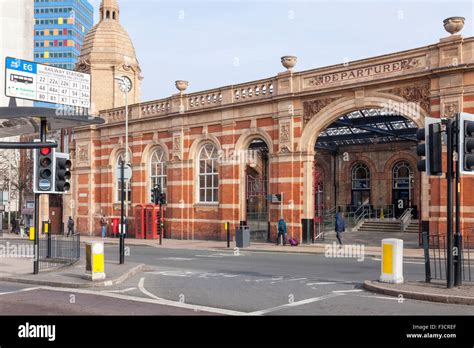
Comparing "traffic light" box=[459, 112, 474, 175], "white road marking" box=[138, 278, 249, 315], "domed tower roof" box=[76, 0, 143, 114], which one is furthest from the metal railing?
"white road marking" box=[138, 278, 249, 315]

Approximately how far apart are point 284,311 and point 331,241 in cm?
1895

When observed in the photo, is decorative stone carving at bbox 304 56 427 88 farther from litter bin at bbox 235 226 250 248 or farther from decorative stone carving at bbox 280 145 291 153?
litter bin at bbox 235 226 250 248

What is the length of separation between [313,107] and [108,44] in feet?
66.5

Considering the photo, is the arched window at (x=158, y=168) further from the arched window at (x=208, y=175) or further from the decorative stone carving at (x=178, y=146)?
the arched window at (x=208, y=175)

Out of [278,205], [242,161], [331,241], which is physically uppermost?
[242,161]

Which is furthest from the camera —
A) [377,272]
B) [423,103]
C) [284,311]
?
[423,103]

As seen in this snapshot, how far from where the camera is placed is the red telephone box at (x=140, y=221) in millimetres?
34062

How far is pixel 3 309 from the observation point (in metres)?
10.1

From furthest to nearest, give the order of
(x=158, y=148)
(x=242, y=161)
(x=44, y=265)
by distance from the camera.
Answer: (x=158, y=148)
(x=242, y=161)
(x=44, y=265)

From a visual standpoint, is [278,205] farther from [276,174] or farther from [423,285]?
[423,285]

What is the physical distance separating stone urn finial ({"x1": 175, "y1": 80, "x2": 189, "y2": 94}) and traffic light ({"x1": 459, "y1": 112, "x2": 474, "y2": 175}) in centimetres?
2335

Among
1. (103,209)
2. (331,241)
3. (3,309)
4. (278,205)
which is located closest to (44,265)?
(3,309)

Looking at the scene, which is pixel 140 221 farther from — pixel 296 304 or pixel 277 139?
pixel 296 304

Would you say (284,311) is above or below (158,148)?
below
